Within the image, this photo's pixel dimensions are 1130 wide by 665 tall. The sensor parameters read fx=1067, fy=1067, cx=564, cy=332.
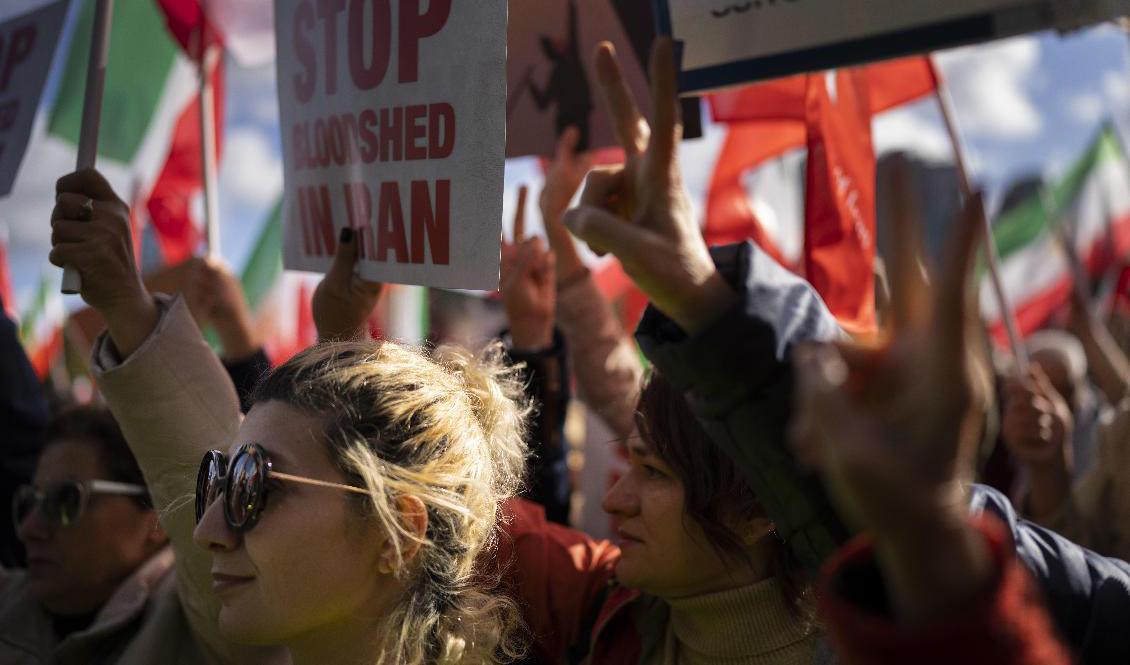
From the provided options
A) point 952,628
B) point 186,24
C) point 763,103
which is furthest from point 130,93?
point 952,628

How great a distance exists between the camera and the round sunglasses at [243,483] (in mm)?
1604

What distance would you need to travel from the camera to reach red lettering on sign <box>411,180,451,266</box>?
6.33 ft

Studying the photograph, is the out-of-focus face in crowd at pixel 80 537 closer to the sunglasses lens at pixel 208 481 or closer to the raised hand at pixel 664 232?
the sunglasses lens at pixel 208 481

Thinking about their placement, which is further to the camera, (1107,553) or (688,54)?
(1107,553)

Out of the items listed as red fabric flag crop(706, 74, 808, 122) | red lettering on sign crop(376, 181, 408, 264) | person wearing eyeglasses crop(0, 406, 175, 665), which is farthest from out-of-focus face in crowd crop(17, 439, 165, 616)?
red fabric flag crop(706, 74, 808, 122)

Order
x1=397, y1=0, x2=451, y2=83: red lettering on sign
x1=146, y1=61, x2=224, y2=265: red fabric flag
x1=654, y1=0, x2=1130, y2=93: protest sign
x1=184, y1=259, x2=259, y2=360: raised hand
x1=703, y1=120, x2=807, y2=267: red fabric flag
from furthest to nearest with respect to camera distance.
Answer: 1. x1=146, y1=61, x2=224, y2=265: red fabric flag
2. x1=703, y1=120, x2=807, y2=267: red fabric flag
3. x1=184, y1=259, x2=259, y2=360: raised hand
4. x1=397, y1=0, x2=451, y2=83: red lettering on sign
5. x1=654, y1=0, x2=1130, y2=93: protest sign

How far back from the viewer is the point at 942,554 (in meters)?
0.77

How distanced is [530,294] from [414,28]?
2.89 feet

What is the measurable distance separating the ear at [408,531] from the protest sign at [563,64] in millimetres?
1033

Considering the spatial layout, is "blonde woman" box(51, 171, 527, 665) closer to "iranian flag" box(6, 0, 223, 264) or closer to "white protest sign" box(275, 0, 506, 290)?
"white protest sign" box(275, 0, 506, 290)

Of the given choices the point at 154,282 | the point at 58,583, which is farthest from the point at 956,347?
the point at 154,282

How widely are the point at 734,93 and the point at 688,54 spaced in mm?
1418

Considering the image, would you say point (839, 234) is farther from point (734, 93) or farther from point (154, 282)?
point (154, 282)

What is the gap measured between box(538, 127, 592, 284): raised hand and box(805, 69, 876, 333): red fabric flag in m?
0.64
